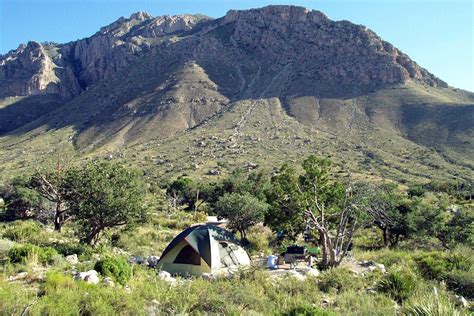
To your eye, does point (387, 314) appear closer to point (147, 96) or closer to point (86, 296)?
point (86, 296)

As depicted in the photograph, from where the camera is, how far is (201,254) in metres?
15.7

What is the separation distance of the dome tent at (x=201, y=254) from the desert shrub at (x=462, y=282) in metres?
7.56

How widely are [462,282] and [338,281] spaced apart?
383cm

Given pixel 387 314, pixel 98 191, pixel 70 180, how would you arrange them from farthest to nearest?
pixel 70 180 < pixel 98 191 < pixel 387 314

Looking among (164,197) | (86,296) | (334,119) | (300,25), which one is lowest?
(164,197)

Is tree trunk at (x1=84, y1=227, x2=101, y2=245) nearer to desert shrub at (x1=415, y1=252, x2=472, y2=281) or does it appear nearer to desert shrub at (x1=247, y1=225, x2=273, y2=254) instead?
desert shrub at (x1=247, y1=225, x2=273, y2=254)

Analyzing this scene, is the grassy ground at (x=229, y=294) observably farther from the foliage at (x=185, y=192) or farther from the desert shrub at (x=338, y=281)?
the foliage at (x=185, y=192)

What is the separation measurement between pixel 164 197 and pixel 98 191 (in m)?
30.0

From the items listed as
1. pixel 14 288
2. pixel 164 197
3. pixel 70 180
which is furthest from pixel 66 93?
pixel 14 288

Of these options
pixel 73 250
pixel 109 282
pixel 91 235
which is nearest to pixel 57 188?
pixel 91 235

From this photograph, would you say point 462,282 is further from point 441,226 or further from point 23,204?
point 23,204

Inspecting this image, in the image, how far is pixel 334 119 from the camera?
83250mm

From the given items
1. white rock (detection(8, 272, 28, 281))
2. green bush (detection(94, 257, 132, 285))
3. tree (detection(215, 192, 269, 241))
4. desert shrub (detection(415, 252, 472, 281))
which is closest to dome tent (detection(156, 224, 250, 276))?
green bush (detection(94, 257, 132, 285))

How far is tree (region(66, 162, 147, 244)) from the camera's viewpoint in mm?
17891
